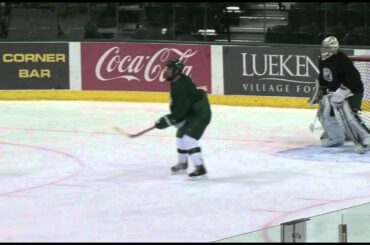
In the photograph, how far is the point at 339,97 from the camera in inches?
400

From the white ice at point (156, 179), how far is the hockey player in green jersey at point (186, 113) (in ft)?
1.08

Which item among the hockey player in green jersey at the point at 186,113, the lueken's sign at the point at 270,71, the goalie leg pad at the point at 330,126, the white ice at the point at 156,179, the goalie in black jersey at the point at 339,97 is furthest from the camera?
the lueken's sign at the point at 270,71

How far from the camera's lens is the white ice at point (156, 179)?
670cm

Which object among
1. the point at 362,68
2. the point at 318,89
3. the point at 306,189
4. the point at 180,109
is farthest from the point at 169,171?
the point at 362,68

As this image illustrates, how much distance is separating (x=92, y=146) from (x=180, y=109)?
2.73 m

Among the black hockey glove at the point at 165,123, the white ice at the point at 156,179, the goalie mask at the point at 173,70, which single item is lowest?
the white ice at the point at 156,179

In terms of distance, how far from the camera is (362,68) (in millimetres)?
12539

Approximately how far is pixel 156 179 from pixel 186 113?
2.50 ft

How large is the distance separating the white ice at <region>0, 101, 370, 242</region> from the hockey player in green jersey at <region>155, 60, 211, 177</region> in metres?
0.33

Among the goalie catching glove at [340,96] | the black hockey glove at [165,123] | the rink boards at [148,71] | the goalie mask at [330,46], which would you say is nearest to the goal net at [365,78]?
the rink boards at [148,71]

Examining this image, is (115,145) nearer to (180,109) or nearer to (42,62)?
(180,109)

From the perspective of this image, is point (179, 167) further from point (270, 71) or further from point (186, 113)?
point (270, 71)

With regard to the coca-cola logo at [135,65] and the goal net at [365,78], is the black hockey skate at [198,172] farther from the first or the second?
the coca-cola logo at [135,65]

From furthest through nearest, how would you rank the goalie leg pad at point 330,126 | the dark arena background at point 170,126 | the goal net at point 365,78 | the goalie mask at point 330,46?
the goal net at point 365,78 < the goalie leg pad at point 330,126 < the goalie mask at point 330,46 < the dark arena background at point 170,126
